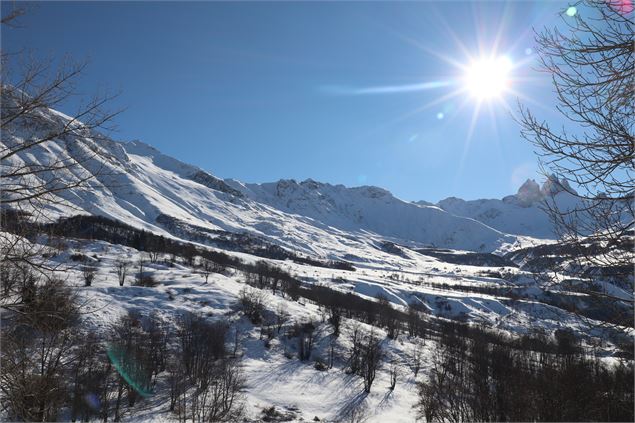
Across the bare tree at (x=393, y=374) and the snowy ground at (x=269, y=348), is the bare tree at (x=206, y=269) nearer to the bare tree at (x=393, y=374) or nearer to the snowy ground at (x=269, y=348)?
the snowy ground at (x=269, y=348)

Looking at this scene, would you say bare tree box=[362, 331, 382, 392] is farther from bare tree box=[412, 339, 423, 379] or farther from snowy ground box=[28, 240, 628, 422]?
bare tree box=[412, 339, 423, 379]

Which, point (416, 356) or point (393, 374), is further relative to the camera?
point (416, 356)

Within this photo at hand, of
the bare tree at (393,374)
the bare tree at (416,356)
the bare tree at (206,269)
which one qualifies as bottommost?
the bare tree at (393,374)

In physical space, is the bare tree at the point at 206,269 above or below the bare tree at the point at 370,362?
above

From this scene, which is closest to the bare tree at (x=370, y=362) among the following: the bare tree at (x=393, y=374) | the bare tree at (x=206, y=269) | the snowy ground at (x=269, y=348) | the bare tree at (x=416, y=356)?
the snowy ground at (x=269, y=348)

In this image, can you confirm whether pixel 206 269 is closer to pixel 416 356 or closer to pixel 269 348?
pixel 269 348

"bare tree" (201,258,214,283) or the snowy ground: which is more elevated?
"bare tree" (201,258,214,283)

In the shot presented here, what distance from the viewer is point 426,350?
8975 cm

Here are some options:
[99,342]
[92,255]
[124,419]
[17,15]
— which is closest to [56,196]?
[17,15]

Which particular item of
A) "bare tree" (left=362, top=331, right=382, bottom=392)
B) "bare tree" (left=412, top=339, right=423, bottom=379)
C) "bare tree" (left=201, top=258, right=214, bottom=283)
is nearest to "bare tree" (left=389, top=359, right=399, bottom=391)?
"bare tree" (left=362, top=331, right=382, bottom=392)

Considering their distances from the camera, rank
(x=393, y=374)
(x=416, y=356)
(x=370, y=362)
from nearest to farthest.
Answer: (x=370, y=362), (x=393, y=374), (x=416, y=356)

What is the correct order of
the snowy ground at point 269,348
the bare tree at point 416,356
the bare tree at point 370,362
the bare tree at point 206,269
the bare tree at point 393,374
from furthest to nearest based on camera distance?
the bare tree at point 206,269 → the bare tree at point 416,356 → the bare tree at point 393,374 → the bare tree at point 370,362 → the snowy ground at point 269,348

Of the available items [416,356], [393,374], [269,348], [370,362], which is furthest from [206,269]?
[370,362]

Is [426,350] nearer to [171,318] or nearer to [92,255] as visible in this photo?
[171,318]
